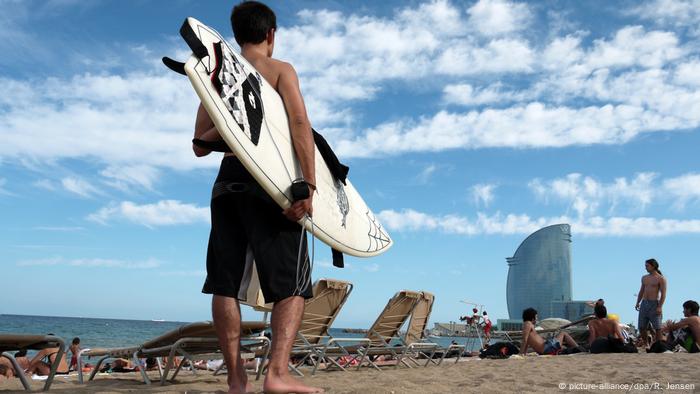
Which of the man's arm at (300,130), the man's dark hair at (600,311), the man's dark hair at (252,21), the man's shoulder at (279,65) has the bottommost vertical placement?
the man's dark hair at (600,311)

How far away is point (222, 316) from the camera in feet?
8.32

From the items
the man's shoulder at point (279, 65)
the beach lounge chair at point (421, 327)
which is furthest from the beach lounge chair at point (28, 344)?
the beach lounge chair at point (421, 327)

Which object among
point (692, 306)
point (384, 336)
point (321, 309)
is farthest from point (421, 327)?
point (692, 306)

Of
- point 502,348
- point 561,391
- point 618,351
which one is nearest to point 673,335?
point 618,351

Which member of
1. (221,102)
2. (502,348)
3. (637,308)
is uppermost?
(221,102)

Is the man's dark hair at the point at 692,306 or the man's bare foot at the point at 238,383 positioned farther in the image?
the man's dark hair at the point at 692,306

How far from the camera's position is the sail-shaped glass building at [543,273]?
105125 mm

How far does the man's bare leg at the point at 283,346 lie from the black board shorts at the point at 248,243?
46mm

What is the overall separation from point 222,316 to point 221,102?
860 mm

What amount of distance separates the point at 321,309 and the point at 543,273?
105604mm

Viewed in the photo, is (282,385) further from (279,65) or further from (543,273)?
(543,273)

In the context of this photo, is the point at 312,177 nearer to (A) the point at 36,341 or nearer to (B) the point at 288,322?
(B) the point at 288,322

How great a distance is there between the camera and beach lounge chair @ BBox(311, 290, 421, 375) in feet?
20.5

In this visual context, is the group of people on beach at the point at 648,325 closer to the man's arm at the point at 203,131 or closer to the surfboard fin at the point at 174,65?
the man's arm at the point at 203,131
